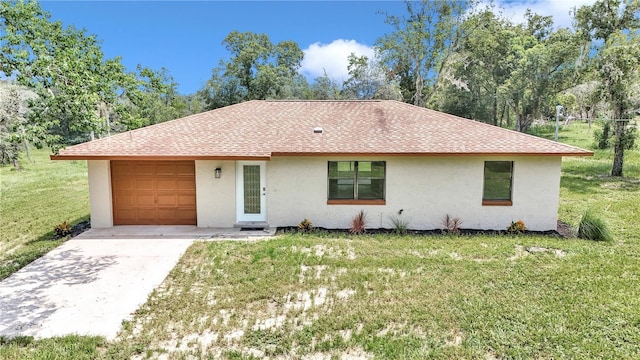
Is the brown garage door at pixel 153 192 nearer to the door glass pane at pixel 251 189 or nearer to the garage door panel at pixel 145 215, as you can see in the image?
the garage door panel at pixel 145 215

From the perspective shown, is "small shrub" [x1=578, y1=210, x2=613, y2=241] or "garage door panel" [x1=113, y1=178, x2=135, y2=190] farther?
"garage door panel" [x1=113, y1=178, x2=135, y2=190]

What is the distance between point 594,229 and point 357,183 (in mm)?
6488

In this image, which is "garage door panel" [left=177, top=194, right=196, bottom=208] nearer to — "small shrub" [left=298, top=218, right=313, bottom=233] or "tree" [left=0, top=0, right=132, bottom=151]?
"tree" [left=0, top=0, right=132, bottom=151]

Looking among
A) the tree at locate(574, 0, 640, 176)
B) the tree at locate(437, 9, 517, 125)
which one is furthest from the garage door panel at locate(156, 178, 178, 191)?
the tree at locate(437, 9, 517, 125)

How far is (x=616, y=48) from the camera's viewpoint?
62.4 feet

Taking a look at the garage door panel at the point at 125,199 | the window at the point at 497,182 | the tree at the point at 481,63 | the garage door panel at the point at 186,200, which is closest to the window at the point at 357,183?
the window at the point at 497,182

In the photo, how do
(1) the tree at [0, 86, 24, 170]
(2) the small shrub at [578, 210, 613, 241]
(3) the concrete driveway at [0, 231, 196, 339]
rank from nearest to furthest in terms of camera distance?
(3) the concrete driveway at [0, 231, 196, 339], (1) the tree at [0, 86, 24, 170], (2) the small shrub at [578, 210, 613, 241]

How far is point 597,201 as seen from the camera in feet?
49.9

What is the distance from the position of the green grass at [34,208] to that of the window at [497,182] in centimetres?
1183

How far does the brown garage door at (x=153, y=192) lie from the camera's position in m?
11.3

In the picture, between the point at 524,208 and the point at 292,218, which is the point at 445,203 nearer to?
the point at 524,208

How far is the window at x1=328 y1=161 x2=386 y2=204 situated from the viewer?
11.2 metres

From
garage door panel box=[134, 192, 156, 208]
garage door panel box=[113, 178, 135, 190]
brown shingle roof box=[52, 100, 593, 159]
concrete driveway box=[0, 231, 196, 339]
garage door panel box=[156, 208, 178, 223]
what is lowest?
concrete driveway box=[0, 231, 196, 339]

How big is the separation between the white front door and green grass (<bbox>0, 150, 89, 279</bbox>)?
4.78 meters
